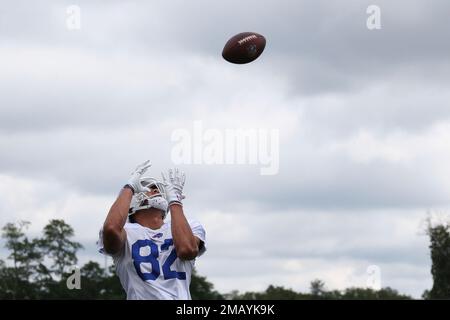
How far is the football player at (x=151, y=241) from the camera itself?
8906 mm

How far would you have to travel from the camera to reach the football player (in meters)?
8.91

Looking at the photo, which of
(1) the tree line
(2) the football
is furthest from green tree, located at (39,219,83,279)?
(2) the football

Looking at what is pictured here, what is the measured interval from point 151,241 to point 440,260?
59330 millimetres

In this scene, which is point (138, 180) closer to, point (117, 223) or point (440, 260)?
point (117, 223)

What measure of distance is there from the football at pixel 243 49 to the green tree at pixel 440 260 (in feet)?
170

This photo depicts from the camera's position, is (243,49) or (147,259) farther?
(243,49)

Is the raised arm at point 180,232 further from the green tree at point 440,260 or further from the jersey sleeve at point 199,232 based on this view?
the green tree at point 440,260

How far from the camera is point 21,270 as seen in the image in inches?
3342

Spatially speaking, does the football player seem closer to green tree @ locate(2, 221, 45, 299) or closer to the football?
the football

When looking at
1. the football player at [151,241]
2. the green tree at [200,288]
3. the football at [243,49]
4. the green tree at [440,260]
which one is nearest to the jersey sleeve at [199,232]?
the football player at [151,241]

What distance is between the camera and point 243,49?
14109 millimetres

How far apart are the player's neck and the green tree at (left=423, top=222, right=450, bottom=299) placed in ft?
185

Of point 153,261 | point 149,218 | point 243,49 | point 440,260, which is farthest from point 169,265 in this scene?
point 440,260
